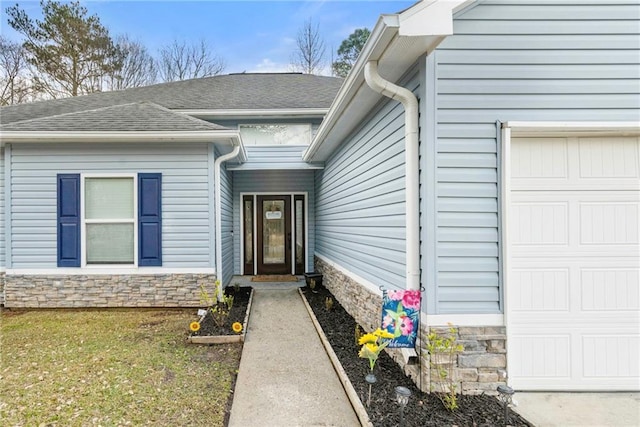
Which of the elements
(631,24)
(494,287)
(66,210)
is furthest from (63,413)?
(631,24)

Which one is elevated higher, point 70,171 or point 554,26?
point 554,26

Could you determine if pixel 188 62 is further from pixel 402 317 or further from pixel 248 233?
pixel 402 317

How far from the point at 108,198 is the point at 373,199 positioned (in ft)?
14.3

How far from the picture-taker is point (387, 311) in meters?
2.66

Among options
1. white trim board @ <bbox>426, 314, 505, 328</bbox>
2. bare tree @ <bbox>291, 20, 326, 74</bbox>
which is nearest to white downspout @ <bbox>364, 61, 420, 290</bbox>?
white trim board @ <bbox>426, 314, 505, 328</bbox>

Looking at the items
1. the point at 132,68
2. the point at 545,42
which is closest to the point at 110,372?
the point at 545,42

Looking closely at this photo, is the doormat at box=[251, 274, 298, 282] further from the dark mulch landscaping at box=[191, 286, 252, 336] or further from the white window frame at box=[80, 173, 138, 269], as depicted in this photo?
the white window frame at box=[80, 173, 138, 269]

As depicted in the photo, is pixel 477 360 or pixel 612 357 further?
pixel 612 357

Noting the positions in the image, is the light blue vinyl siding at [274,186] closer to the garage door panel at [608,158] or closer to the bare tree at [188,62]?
the garage door panel at [608,158]

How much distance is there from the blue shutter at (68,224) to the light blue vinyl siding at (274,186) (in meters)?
3.50

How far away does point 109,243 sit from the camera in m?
5.41

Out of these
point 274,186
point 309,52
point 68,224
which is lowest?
point 68,224

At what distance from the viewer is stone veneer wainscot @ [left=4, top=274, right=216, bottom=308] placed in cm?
536

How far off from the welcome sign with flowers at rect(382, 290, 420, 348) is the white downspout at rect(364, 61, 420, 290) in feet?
0.43
